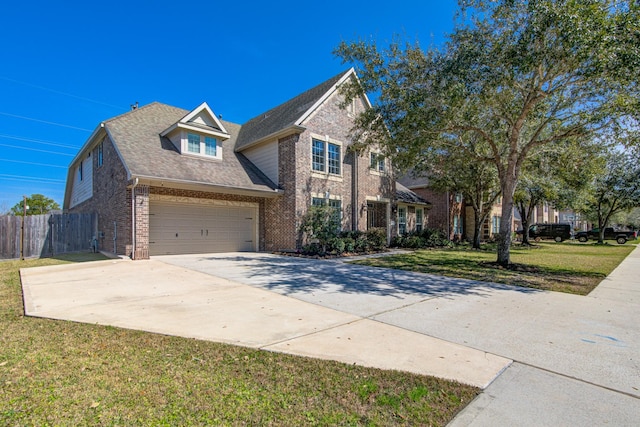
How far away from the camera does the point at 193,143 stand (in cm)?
1548

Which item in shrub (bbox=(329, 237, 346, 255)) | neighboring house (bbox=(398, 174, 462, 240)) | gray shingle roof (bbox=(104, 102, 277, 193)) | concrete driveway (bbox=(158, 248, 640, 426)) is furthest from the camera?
neighboring house (bbox=(398, 174, 462, 240))

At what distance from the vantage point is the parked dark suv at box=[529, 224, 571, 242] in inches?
1222

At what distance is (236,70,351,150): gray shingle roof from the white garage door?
13.7ft

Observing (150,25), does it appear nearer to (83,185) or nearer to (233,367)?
(83,185)

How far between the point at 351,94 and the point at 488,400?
1179 cm

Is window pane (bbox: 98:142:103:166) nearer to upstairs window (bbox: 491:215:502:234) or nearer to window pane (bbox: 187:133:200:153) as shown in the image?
window pane (bbox: 187:133:200:153)

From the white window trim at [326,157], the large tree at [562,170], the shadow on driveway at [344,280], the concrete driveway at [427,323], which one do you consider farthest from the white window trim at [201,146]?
the large tree at [562,170]

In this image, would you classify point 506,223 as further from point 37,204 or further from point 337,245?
point 37,204

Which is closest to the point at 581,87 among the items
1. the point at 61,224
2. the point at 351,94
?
the point at 351,94

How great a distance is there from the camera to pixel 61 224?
14.7m

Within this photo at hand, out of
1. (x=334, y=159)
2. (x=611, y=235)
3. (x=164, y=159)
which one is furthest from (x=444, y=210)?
(x=611, y=235)

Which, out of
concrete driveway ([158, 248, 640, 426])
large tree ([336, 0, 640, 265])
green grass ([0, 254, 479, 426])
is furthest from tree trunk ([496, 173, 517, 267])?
green grass ([0, 254, 479, 426])

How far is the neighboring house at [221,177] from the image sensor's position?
13172 millimetres

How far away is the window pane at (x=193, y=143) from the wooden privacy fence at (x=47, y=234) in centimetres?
591
